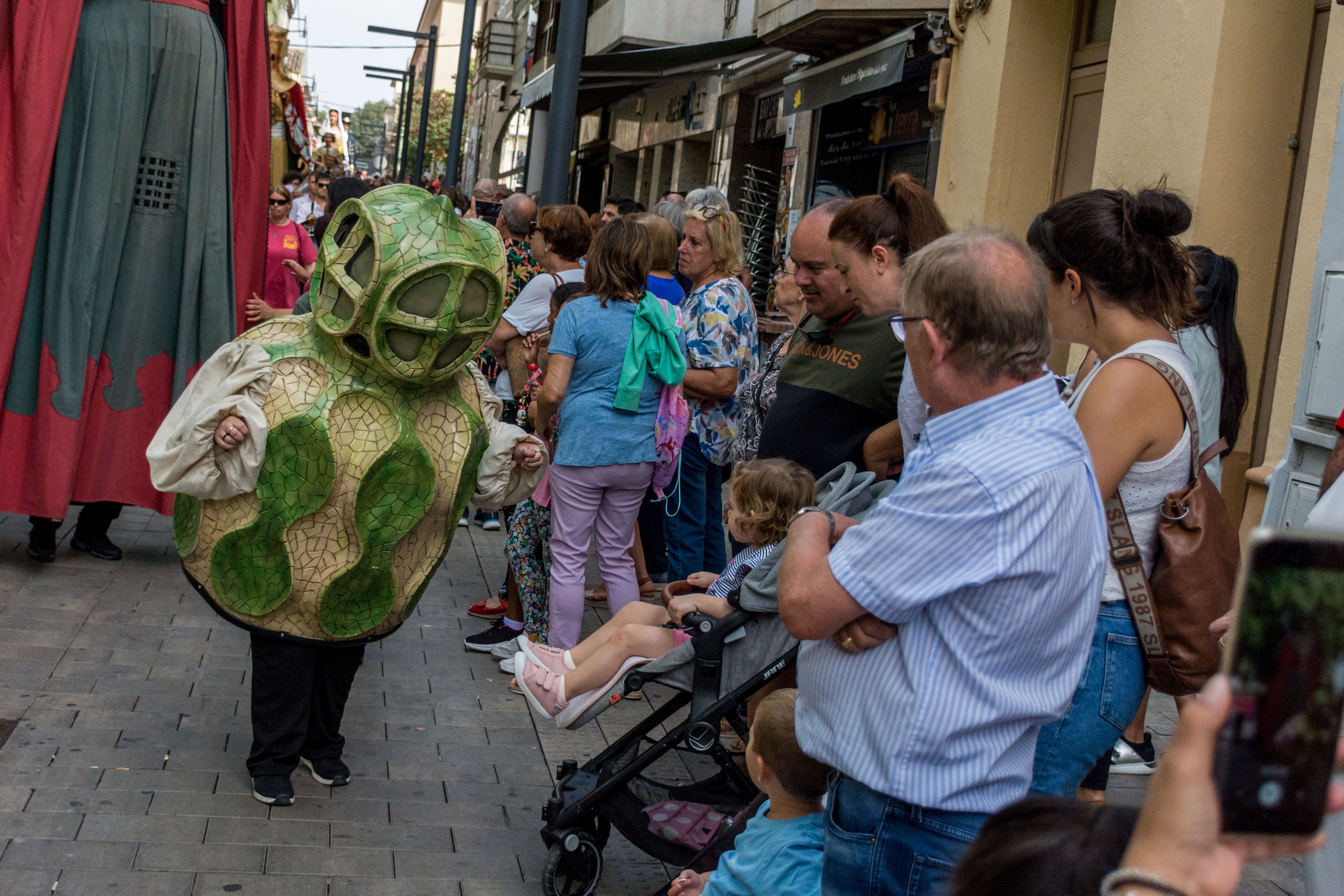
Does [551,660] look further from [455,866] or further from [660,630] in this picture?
[455,866]

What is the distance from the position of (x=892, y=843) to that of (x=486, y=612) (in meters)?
4.45

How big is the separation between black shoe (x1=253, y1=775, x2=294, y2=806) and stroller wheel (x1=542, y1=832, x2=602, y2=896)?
0.90 m

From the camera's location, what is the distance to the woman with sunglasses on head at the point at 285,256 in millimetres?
8016

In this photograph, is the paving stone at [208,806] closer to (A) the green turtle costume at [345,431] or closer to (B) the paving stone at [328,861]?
(B) the paving stone at [328,861]

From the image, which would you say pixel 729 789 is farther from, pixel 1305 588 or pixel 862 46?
pixel 862 46

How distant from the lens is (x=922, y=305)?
2119 mm

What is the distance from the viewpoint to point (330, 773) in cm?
423

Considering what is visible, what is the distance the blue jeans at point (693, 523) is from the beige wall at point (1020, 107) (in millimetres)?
3664

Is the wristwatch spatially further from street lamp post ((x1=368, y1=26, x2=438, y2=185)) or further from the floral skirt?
street lamp post ((x1=368, y1=26, x2=438, y2=185))

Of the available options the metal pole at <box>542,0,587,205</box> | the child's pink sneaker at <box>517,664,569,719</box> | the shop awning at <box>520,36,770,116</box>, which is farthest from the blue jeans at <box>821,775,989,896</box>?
the shop awning at <box>520,36,770,116</box>

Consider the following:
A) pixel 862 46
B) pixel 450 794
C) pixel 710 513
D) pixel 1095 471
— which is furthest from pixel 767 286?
pixel 1095 471

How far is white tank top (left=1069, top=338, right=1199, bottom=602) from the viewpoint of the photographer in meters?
2.63

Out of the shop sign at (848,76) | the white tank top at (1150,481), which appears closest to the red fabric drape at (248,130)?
the white tank top at (1150,481)

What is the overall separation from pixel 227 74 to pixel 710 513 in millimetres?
3273
